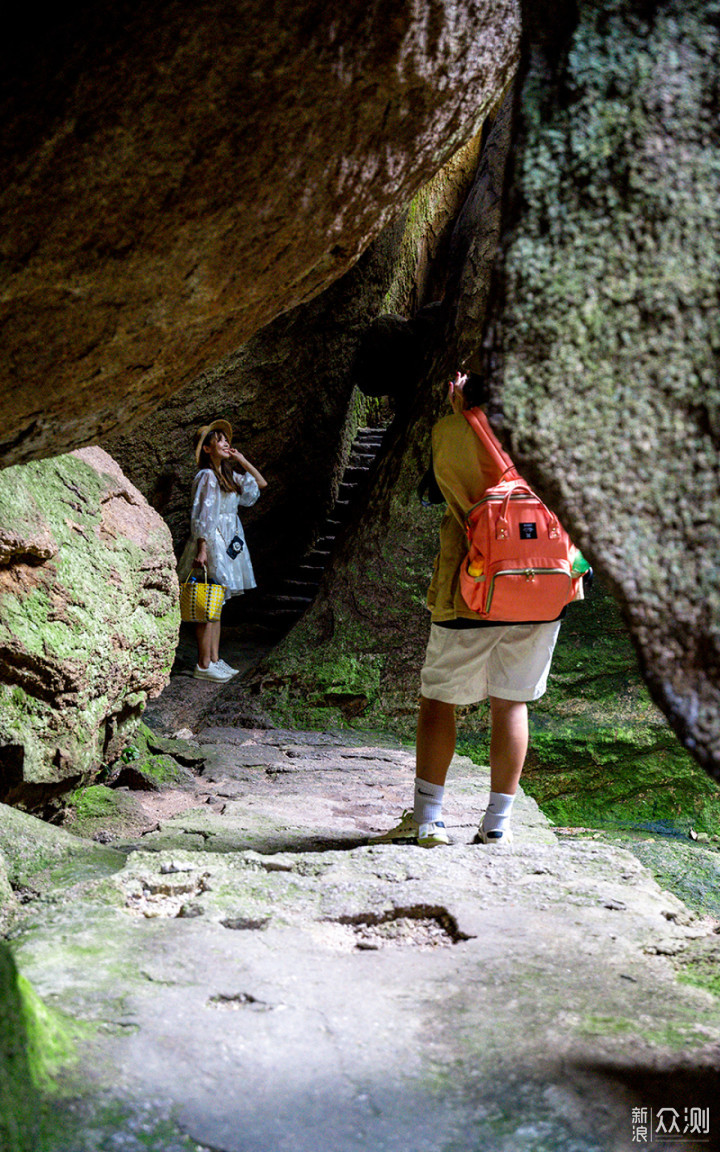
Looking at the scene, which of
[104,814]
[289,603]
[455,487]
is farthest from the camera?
[289,603]

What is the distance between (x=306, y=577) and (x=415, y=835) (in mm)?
6109

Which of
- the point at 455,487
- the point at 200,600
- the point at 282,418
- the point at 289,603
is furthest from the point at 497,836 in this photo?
the point at 289,603

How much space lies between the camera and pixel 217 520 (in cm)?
673

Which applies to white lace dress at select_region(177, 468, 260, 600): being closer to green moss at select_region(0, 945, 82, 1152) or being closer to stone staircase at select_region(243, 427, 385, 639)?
stone staircase at select_region(243, 427, 385, 639)

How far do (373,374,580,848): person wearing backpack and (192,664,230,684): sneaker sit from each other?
393 cm

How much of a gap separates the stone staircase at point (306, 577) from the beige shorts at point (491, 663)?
5.36 m

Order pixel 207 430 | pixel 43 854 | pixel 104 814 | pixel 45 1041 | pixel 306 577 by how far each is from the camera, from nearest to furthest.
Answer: pixel 45 1041, pixel 43 854, pixel 104 814, pixel 207 430, pixel 306 577

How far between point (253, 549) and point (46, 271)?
23.7ft

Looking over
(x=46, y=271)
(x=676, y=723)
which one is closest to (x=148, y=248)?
(x=46, y=271)

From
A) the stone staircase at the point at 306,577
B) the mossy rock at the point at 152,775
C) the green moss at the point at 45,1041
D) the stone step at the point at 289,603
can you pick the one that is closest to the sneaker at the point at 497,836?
the mossy rock at the point at 152,775

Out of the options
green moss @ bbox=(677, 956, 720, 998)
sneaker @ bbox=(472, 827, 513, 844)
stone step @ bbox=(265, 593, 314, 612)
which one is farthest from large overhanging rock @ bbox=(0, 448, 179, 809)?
stone step @ bbox=(265, 593, 314, 612)

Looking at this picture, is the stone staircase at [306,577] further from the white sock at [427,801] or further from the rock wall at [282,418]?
the white sock at [427,801]

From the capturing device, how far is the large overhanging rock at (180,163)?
63.8 inches

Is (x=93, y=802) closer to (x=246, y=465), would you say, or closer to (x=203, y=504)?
(x=203, y=504)
